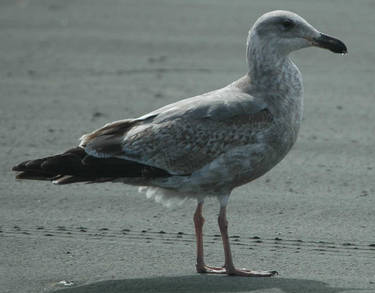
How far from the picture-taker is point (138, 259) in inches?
229

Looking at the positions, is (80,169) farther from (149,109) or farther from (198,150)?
(149,109)

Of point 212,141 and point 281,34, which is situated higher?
point 281,34

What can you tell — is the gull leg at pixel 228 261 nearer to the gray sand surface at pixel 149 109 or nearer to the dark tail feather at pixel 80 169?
the gray sand surface at pixel 149 109

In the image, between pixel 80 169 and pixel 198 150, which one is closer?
pixel 80 169

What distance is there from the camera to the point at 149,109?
29.9 feet

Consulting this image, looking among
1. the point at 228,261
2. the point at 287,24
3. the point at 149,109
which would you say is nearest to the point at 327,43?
the point at 287,24

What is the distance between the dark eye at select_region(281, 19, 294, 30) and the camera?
607 cm

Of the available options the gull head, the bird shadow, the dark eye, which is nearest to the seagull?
the bird shadow

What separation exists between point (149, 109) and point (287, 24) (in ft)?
10.6

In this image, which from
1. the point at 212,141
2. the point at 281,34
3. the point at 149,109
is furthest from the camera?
the point at 149,109

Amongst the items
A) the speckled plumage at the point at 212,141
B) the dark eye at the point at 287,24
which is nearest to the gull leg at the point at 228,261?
the speckled plumage at the point at 212,141

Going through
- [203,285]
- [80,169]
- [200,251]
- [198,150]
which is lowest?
[203,285]

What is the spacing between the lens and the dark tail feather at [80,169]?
5.64 metres

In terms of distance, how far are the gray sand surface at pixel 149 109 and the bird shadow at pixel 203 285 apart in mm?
12
